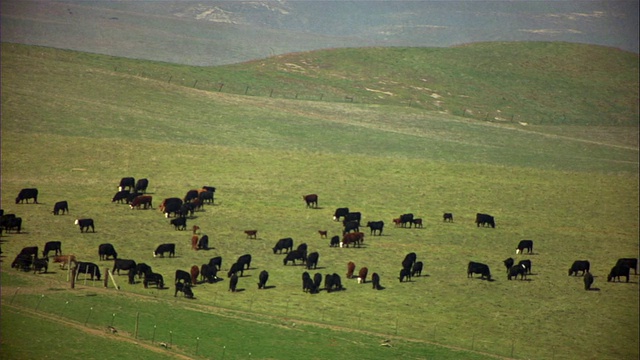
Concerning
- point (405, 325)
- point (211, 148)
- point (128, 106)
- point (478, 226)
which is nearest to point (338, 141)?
point (211, 148)

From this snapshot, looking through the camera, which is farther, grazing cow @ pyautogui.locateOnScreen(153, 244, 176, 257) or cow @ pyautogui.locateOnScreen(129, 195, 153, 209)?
cow @ pyautogui.locateOnScreen(129, 195, 153, 209)

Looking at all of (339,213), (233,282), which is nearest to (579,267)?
(339,213)

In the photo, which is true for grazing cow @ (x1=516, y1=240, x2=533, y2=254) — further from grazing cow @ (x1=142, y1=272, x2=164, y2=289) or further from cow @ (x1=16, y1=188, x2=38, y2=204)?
cow @ (x1=16, y1=188, x2=38, y2=204)

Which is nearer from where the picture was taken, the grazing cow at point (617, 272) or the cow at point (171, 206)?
the grazing cow at point (617, 272)

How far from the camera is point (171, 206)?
1813 inches

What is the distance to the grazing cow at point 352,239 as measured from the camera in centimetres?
4316

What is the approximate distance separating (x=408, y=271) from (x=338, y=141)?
37392mm

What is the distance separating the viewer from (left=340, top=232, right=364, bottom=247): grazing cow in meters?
43.2

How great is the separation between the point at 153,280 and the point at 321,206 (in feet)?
59.4

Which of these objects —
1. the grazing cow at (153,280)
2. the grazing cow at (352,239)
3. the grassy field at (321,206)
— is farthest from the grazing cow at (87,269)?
the grazing cow at (352,239)

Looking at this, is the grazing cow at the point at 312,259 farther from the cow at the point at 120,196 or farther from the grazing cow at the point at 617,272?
the cow at the point at 120,196

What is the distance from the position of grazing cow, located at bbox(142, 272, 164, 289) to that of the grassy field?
387 mm

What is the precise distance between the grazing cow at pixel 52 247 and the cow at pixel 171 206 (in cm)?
863

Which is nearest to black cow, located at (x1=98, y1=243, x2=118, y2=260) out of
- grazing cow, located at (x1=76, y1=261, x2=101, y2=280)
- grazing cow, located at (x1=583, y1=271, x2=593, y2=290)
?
grazing cow, located at (x1=76, y1=261, x2=101, y2=280)
